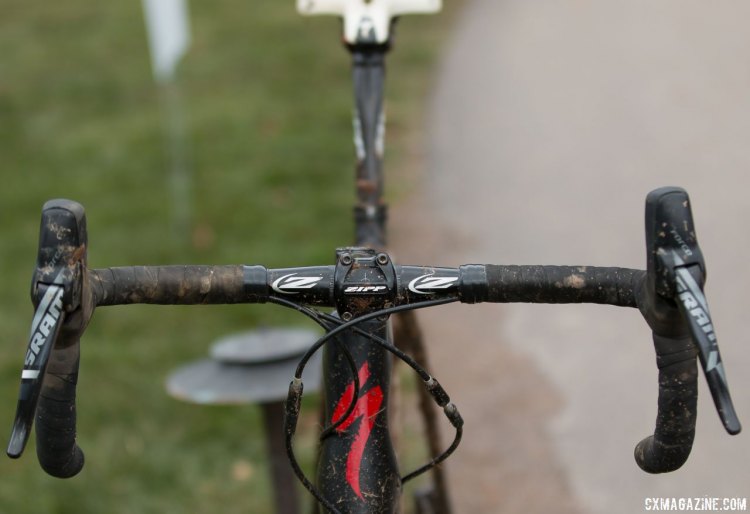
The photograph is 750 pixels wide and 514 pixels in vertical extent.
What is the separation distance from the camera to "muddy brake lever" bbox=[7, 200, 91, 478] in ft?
4.58

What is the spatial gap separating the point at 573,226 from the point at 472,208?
1.01 metres

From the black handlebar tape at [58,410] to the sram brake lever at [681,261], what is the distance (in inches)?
32.9

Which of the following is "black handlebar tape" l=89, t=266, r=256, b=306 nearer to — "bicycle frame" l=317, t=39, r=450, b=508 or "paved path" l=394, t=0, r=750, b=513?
"bicycle frame" l=317, t=39, r=450, b=508

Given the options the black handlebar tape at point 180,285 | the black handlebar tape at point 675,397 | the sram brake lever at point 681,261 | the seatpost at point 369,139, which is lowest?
the black handlebar tape at point 675,397

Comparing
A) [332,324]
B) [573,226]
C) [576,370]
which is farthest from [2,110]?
[332,324]

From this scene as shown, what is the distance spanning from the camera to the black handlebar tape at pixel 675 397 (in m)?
1.52

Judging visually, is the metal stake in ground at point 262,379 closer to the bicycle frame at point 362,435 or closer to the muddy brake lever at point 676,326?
the bicycle frame at point 362,435

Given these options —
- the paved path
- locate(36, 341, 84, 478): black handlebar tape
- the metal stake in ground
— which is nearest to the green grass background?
the paved path

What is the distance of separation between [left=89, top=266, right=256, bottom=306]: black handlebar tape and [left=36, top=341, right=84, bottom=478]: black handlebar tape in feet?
0.41

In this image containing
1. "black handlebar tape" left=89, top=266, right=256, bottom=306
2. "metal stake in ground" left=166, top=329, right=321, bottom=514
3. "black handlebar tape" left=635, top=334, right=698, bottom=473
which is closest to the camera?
"black handlebar tape" left=635, top=334, right=698, bottom=473

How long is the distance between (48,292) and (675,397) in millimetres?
888

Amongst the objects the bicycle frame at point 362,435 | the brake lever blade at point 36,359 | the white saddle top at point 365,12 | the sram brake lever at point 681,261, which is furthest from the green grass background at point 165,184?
the sram brake lever at point 681,261

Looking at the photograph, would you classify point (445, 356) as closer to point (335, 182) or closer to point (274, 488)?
point (274, 488)

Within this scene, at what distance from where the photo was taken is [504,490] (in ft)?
14.1
